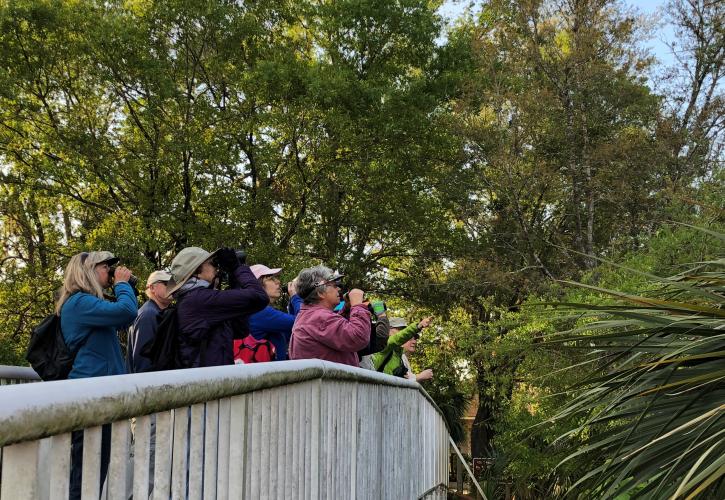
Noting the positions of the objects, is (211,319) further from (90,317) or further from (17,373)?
(17,373)

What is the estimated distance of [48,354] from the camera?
15.1 feet

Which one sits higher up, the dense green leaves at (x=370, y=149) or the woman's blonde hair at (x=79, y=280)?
the dense green leaves at (x=370, y=149)

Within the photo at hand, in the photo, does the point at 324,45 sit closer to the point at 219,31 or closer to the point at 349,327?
A: the point at 219,31

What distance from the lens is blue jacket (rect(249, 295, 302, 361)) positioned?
225 inches

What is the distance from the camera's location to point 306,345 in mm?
4664

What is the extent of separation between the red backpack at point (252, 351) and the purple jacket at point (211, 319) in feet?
3.75

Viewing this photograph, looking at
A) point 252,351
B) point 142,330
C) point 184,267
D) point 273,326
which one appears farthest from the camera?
point 273,326

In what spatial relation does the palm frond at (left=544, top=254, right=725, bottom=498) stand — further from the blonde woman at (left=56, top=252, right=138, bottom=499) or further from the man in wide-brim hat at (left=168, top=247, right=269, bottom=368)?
the blonde woman at (left=56, top=252, right=138, bottom=499)

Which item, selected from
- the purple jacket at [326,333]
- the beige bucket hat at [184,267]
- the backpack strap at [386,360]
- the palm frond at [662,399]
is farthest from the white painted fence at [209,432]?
the backpack strap at [386,360]

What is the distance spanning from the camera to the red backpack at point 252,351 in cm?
554

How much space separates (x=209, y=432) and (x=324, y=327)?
264cm

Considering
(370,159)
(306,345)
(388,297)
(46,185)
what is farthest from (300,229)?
(306,345)

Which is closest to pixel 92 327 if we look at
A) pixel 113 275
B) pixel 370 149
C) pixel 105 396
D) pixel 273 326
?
pixel 113 275

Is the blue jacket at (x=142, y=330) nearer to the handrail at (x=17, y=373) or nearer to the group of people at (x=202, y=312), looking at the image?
the group of people at (x=202, y=312)
